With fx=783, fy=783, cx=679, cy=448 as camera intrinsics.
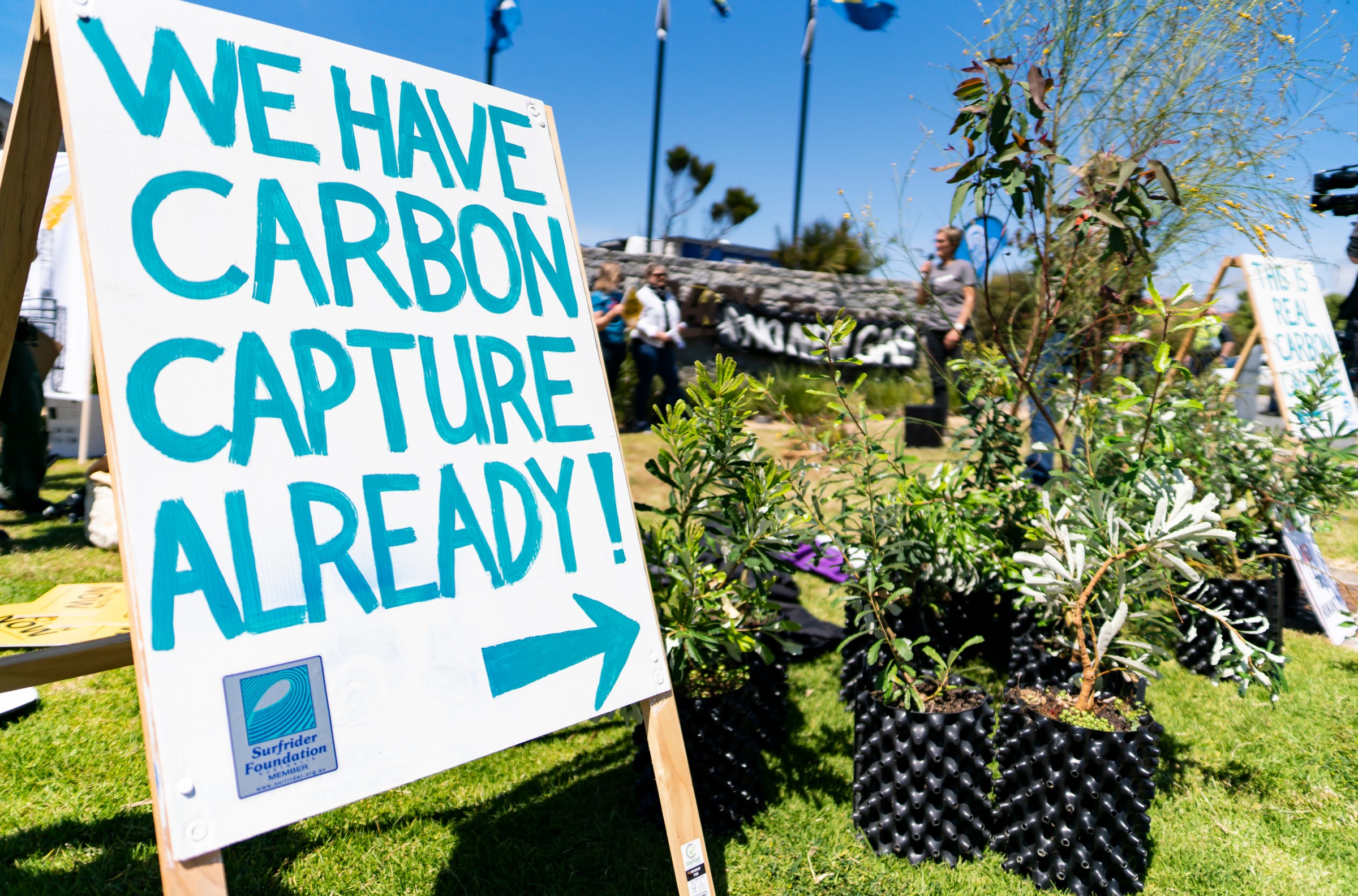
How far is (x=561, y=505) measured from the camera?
4.93ft

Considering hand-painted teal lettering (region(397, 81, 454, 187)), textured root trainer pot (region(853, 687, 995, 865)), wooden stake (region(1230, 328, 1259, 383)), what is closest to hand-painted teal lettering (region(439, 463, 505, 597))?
hand-painted teal lettering (region(397, 81, 454, 187))

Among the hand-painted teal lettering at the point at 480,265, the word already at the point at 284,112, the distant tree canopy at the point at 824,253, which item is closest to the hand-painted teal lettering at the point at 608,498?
the hand-painted teal lettering at the point at 480,265

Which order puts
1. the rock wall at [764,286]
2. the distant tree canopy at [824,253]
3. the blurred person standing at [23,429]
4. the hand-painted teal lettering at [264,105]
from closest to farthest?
the hand-painted teal lettering at [264,105], the blurred person standing at [23,429], the rock wall at [764,286], the distant tree canopy at [824,253]

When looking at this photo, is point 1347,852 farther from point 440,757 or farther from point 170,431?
point 170,431

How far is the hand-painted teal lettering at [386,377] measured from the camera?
1.34m

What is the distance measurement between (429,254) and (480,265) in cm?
10

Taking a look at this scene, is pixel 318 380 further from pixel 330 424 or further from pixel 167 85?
pixel 167 85

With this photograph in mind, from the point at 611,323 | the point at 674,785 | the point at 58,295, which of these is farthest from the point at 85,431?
the point at 674,785

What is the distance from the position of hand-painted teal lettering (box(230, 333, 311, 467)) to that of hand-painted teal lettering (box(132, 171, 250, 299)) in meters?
0.09

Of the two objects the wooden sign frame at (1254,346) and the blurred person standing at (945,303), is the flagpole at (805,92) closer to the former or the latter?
the blurred person standing at (945,303)

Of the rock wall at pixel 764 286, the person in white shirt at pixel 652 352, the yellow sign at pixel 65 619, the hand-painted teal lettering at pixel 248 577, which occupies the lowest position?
the yellow sign at pixel 65 619

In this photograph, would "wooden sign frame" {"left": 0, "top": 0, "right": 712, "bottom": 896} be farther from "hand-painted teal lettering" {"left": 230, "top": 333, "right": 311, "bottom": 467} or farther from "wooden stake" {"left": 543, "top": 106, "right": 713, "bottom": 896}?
"hand-painted teal lettering" {"left": 230, "top": 333, "right": 311, "bottom": 467}

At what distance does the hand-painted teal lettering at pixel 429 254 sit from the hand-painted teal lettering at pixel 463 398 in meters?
0.08

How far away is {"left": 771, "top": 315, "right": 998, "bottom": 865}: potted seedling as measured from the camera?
188 cm
